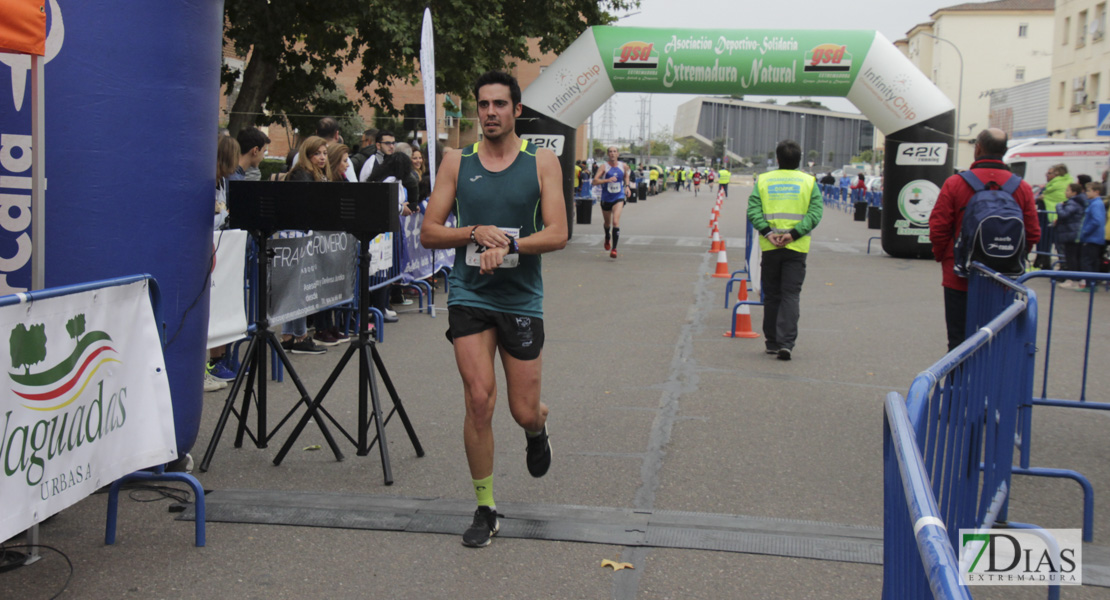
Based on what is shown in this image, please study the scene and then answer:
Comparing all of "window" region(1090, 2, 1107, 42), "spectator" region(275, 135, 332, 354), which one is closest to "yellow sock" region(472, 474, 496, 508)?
"spectator" region(275, 135, 332, 354)

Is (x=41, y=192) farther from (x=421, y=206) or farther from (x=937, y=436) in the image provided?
(x=421, y=206)

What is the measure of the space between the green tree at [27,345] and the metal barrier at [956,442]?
280 centimetres

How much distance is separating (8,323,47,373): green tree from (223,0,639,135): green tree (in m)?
15.7

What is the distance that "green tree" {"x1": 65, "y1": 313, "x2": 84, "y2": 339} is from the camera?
3.91 m

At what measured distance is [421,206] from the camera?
12758mm

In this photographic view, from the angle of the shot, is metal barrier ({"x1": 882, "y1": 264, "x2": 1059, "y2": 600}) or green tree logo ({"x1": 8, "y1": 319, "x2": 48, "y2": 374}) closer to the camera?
metal barrier ({"x1": 882, "y1": 264, "x2": 1059, "y2": 600})

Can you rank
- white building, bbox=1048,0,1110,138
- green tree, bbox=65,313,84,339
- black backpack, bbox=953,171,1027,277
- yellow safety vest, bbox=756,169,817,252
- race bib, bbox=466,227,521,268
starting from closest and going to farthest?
green tree, bbox=65,313,84,339
race bib, bbox=466,227,521,268
black backpack, bbox=953,171,1027,277
yellow safety vest, bbox=756,169,817,252
white building, bbox=1048,0,1110,138

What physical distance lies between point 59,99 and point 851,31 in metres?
15.9

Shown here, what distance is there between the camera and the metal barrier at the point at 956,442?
82.7 inches

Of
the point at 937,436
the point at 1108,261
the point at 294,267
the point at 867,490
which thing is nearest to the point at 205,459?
the point at 294,267

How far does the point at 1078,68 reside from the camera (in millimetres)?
46125

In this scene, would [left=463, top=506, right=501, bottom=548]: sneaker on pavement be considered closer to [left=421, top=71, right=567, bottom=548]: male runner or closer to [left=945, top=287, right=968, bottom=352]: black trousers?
[left=421, top=71, right=567, bottom=548]: male runner

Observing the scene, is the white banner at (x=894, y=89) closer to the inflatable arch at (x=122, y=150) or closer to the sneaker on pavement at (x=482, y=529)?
the inflatable arch at (x=122, y=150)

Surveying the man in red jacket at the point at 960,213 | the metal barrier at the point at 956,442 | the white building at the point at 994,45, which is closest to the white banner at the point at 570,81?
the man in red jacket at the point at 960,213
